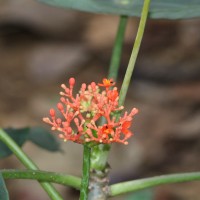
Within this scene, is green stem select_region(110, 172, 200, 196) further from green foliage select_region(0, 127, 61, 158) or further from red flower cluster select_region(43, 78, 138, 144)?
green foliage select_region(0, 127, 61, 158)

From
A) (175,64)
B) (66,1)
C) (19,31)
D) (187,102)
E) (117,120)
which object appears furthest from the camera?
(19,31)

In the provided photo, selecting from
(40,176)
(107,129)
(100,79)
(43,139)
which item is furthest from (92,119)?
(100,79)

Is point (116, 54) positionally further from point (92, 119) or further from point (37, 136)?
point (92, 119)

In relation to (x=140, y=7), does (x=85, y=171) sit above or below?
below

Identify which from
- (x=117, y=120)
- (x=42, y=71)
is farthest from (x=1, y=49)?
(x=117, y=120)

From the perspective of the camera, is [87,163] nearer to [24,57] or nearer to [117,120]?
[117,120]

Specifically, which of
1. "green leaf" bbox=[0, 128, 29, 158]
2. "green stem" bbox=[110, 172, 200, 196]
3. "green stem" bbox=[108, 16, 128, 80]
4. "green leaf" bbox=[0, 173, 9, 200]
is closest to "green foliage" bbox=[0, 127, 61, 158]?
"green leaf" bbox=[0, 128, 29, 158]
